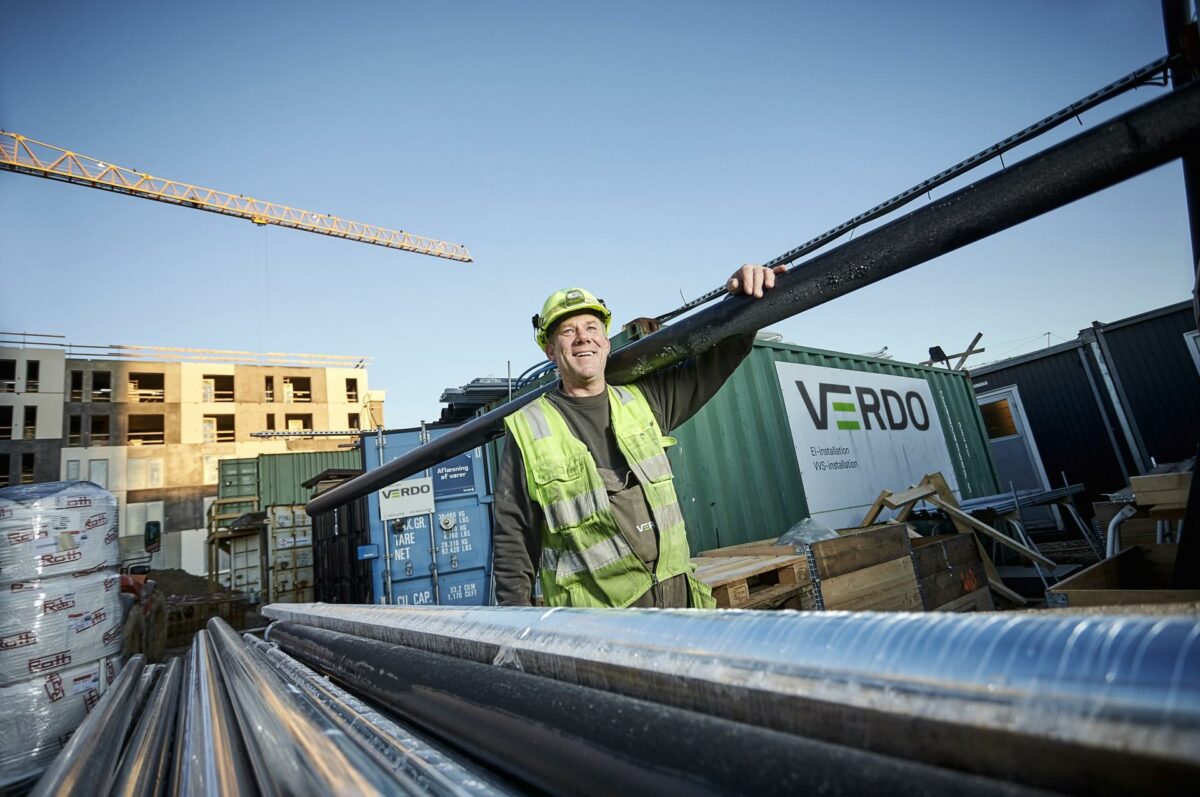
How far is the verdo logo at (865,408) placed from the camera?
6.83 m

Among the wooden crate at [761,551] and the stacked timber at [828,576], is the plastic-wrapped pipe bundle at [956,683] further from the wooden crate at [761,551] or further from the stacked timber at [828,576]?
the wooden crate at [761,551]

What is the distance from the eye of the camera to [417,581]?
812cm

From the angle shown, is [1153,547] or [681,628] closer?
[681,628]

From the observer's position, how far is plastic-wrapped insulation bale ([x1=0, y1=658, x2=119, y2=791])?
3338 millimetres

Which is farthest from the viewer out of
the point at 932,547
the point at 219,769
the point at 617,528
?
the point at 932,547

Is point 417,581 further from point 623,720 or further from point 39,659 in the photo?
point 623,720

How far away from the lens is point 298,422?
3391cm

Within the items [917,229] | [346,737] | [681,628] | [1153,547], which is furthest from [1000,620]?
[1153,547]

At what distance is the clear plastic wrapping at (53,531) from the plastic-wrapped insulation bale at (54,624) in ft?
0.29

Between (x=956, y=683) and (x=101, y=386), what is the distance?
4152cm

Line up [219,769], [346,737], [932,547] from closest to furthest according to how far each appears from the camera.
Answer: [346,737]
[219,769]
[932,547]

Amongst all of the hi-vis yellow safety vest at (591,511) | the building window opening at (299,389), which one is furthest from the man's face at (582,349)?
the building window opening at (299,389)

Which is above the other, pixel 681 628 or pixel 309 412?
pixel 309 412

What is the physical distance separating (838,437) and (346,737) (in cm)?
695
